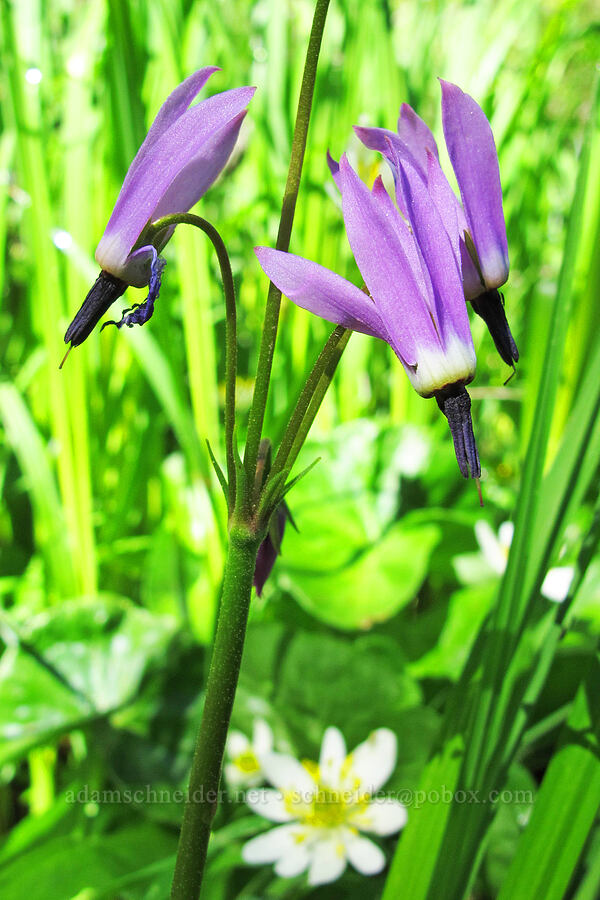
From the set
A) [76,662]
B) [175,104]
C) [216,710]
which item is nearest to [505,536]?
[76,662]

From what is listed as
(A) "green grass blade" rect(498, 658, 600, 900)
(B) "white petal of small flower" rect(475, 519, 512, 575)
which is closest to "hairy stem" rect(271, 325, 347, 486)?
(A) "green grass blade" rect(498, 658, 600, 900)

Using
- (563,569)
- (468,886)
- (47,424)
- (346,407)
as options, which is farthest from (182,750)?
(346,407)

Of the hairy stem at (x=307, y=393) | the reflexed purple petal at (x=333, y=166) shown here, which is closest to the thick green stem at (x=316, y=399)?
the hairy stem at (x=307, y=393)

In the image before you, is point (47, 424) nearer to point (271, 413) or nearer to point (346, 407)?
point (271, 413)

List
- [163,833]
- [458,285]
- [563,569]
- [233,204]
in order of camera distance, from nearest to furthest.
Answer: [458,285]
[163,833]
[563,569]
[233,204]

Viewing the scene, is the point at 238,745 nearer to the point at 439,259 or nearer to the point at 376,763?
the point at 376,763

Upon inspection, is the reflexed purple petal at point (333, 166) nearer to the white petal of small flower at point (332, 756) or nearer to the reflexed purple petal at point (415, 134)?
the reflexed purple petal at point (415, 134)

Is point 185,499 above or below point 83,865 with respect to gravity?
above
